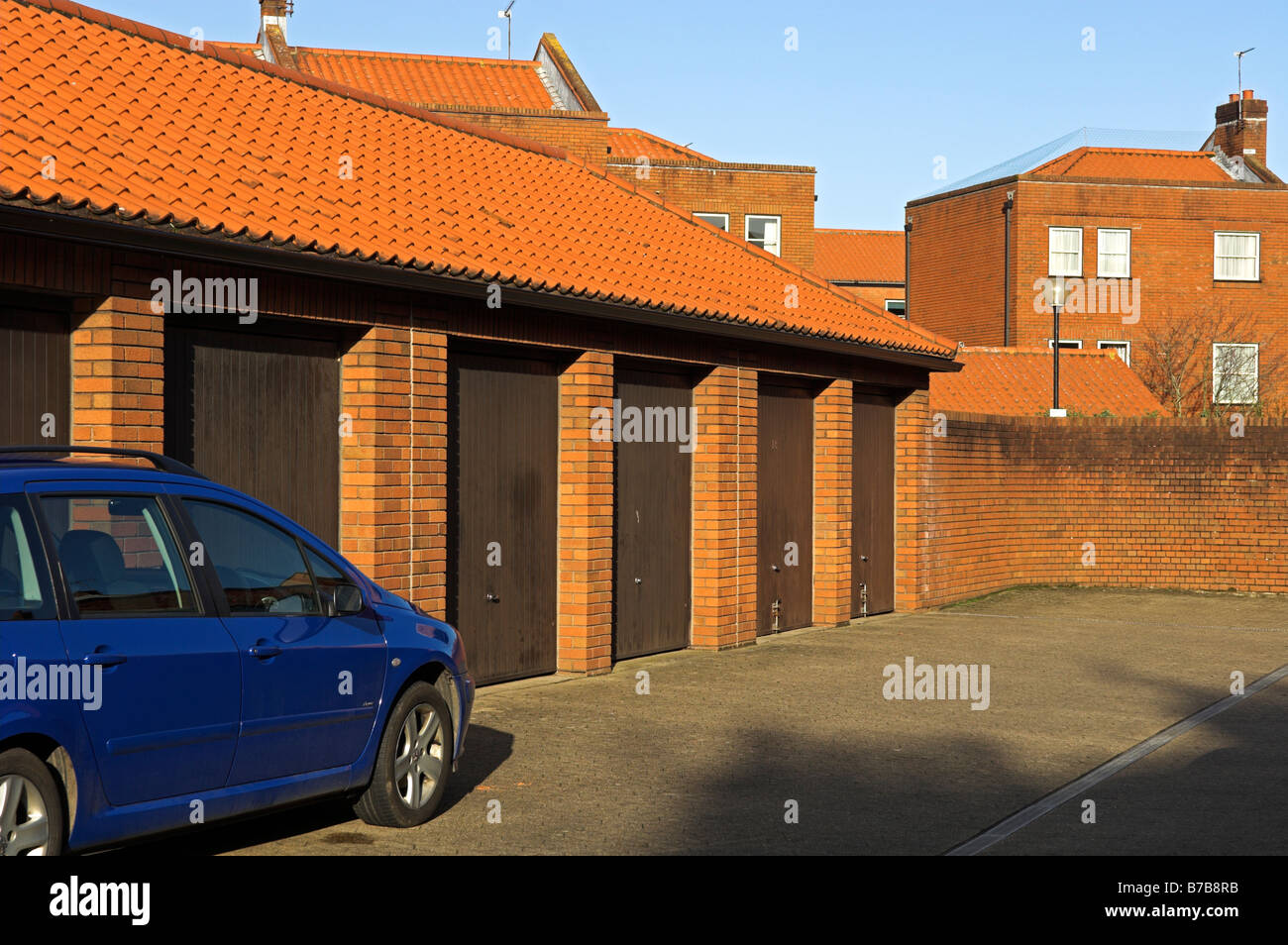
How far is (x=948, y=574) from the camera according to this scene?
A: 20.0 m

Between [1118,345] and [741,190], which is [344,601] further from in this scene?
[1118,345]

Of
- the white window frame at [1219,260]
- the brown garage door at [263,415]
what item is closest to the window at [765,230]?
the white window frame at [1219,260]

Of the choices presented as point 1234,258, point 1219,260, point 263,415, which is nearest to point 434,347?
point 263,415

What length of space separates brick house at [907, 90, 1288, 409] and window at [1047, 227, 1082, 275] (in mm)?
27

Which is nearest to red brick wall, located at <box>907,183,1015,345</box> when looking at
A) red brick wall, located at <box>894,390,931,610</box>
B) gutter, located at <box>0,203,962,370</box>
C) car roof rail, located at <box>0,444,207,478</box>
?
red brick wall, located at <box>894,390,931,610</box>

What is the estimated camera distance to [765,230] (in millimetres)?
39719

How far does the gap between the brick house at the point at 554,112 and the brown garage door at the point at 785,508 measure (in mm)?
11775

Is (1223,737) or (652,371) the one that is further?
(652,371)

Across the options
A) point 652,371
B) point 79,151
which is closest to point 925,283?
point 652,371

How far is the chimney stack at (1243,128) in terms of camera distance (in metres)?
47.3

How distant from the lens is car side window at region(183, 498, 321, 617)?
6472 mm

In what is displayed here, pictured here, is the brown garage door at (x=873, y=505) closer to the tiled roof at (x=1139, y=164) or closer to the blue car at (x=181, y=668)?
the blue car at (x=181, y=668)
